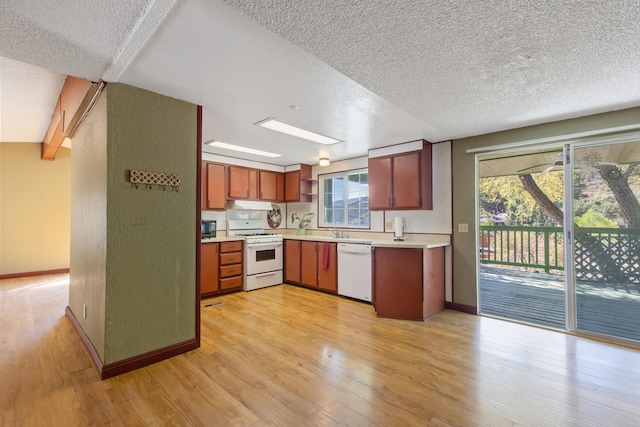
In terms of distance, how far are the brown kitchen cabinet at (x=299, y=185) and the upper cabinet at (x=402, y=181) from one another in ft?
5.28

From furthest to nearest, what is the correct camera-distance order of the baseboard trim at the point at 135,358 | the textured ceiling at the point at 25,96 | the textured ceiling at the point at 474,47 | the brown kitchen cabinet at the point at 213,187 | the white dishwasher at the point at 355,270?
the brown kitchen cabinet at the point at 213,187 → the white dishwasher at the point at 355,270 → the textured ceiling at the point at 25,96 → the baseboard trim at the point at 135,358 → the textured ceiling at the point at 474,47

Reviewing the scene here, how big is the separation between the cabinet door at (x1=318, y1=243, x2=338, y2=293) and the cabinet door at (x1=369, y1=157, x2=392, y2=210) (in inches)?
37.3

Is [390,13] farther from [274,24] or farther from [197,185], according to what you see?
[197,185]

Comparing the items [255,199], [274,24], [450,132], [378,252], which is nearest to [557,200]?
[450,132]

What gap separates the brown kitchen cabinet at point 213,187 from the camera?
462 centimetres

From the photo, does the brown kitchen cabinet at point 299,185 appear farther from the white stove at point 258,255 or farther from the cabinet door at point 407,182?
the cabinet door at point 407,182

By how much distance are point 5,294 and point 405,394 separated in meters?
6.03

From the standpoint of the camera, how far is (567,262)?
9.88 feet

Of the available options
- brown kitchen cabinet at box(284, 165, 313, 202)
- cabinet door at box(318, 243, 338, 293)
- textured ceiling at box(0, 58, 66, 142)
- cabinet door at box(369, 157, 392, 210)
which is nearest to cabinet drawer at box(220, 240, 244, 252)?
cabinet door at box(318, 243, 338, 293)

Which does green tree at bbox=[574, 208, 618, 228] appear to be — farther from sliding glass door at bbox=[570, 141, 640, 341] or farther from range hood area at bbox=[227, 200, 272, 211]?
range hood area at bbox=[227, 200, 272, 211]

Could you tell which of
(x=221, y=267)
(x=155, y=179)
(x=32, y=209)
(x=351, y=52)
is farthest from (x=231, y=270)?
(x=32, y=209)

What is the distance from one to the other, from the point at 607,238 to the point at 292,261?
416cm

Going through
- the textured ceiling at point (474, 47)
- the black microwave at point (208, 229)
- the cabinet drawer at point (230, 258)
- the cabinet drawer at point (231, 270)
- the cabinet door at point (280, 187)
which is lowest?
the cabinet drawer at point (231, 270)

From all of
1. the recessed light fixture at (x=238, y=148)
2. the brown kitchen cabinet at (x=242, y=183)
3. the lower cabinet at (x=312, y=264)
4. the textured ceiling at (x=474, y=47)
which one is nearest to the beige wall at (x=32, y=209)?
the brown kitchen cabinet at (x=242, y=183)
